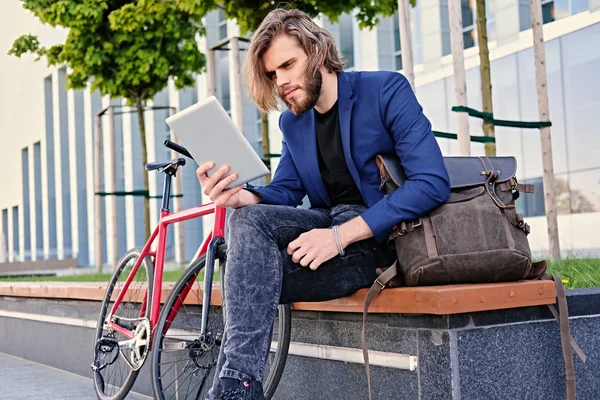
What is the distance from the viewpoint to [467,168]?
3.01m

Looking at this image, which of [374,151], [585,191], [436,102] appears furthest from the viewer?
[436,102]

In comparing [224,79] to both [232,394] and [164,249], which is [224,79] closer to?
[164,249]

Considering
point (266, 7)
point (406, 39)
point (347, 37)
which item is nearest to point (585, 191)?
point (347, 37)

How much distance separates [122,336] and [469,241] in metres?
2.81

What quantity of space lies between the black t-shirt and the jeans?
3.4 inches

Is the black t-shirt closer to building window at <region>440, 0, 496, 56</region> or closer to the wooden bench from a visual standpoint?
the wooden bench

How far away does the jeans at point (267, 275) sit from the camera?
2.76 meters

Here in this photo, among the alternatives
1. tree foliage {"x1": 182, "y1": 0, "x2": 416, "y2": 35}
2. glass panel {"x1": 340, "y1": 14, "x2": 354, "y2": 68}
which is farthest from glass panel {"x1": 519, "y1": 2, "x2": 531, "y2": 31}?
tree foliage {"x1": 182, "y1": 0, "x2": 416, "y2": 35}

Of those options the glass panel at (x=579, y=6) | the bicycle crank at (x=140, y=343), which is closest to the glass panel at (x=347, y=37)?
the glass panel at (x=579, y=6)

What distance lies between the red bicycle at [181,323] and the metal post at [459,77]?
8.47 ft

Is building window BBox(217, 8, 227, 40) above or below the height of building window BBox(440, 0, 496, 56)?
above

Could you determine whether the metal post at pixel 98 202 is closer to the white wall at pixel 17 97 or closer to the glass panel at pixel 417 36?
the glass panel at pixel 417 36

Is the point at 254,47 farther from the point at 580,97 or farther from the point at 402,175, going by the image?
the point at 580,97

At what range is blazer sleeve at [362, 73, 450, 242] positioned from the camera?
282 centimetres
